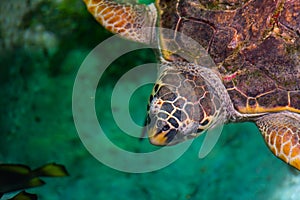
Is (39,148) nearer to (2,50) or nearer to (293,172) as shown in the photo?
(2,50)

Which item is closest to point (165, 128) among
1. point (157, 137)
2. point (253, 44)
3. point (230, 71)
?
point (157, 137)

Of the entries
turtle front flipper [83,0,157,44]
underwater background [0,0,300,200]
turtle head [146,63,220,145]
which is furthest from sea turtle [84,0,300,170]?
underwater background [0,0,300,200]

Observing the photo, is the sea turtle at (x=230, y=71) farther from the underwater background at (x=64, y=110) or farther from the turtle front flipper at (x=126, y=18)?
the underwater background at (x=64, y=110)

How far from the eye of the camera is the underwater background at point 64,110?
2.36 m

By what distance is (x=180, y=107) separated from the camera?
2.05 metres

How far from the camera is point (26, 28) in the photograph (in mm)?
2383

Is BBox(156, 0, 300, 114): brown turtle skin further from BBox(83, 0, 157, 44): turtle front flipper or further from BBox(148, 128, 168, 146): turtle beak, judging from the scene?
BBox(148, 128, 168, 146): turtle beak

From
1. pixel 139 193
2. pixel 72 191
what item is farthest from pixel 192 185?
pixel 72 191

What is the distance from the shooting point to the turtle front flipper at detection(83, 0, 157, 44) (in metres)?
2.30

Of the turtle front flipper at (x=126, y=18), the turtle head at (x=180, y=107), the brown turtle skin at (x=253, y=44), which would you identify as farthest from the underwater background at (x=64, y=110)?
the brown turtle skin at (x=253, y=44)

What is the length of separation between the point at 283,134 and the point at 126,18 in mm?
1182

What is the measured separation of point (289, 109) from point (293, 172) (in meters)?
0.58

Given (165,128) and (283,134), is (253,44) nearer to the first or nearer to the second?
(283,134)

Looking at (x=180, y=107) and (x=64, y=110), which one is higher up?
(x=180, y=107)
